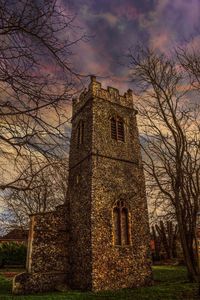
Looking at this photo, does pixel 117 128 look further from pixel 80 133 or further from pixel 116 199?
pixel 116 199

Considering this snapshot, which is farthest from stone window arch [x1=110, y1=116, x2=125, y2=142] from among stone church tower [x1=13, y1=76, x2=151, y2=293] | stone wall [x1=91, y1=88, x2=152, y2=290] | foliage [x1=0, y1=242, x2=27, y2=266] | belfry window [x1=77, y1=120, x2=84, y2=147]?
foliage [x1=0, y1=242, x2=27, y2=266]

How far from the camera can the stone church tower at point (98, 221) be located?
1405 centimetres

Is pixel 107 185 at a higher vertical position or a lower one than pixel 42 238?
higher

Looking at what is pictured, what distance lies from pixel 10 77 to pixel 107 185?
12.4 meters

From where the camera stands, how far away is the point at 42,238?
1527 cm

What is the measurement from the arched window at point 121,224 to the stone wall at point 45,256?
329cm

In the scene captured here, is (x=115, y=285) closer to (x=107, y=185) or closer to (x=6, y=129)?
(x=107, y=185)

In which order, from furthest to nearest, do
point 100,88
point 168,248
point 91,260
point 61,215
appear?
point 168,248
point 100,88
point 61,215
point 91,260

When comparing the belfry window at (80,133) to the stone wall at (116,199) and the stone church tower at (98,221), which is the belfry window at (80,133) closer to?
the stone church tower at (98,221)

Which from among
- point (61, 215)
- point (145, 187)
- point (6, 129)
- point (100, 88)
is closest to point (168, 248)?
point (145, 187)

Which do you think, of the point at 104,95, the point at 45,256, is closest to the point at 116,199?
the point at 45,256

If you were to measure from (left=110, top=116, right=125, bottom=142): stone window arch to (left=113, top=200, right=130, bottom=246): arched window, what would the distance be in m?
4.68

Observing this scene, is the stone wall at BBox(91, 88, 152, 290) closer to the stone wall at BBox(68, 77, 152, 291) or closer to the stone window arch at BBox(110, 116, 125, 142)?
the stone wall at BBox(68, 77, 152, 291)

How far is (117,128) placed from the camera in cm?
1853
